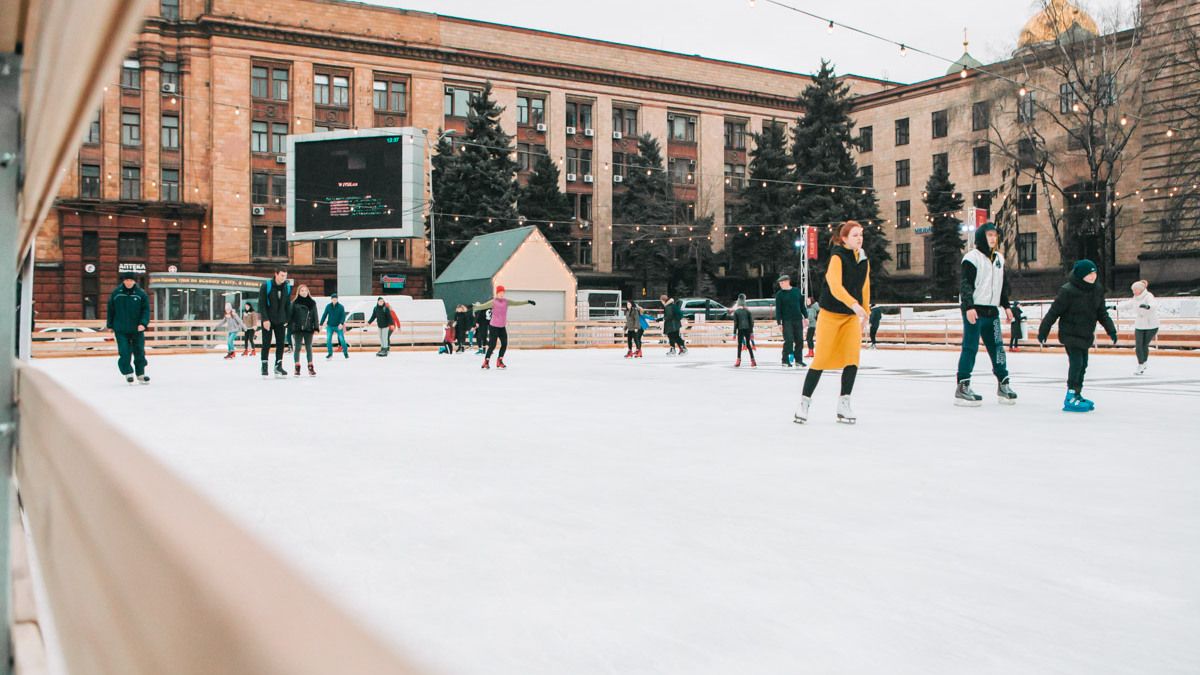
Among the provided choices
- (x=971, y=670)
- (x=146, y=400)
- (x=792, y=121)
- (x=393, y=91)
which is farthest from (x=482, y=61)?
(x=971, y=670)

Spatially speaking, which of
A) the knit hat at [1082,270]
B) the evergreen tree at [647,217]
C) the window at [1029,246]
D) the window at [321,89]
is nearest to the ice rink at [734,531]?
the knit hat at [1082,270]

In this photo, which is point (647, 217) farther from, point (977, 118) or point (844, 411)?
point (844, 411)

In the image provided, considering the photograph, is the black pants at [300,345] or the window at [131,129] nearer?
the black pants at [300,345]

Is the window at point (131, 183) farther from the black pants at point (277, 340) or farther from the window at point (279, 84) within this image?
the black pants at point (277, 340)

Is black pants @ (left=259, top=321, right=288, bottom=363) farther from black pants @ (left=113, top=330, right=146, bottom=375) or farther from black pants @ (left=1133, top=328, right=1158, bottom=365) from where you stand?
black pants @ (left=1133, top=328, right=1158, bottom=365)

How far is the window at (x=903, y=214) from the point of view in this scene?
2136 inches

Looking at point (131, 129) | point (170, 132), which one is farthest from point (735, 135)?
point (131, 129)

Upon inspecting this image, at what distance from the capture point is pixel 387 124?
4716 cm

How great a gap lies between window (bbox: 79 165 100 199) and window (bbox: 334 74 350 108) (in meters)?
11.3

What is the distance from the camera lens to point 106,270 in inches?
1594

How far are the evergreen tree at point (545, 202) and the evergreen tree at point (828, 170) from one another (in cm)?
1197

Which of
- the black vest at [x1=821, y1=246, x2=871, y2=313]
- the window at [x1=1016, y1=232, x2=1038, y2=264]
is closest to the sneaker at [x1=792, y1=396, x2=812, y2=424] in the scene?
A: the black vest at [x1=821, y1=246, x2=871, y2=313]

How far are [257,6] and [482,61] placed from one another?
11247 mm

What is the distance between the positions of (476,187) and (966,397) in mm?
36952
